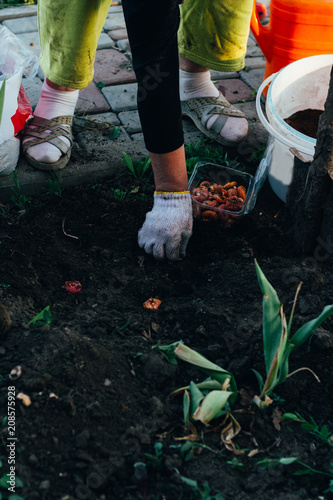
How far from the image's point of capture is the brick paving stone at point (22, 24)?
365 centimetres

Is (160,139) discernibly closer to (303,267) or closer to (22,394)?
(303,267)

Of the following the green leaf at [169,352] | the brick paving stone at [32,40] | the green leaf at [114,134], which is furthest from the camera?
the brick paving stone at [32,40]

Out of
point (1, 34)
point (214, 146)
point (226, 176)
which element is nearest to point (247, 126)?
point (214, 146)

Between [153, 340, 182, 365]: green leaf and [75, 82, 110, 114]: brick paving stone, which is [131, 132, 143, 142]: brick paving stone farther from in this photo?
[153, 340, 182, 365]: green leaf

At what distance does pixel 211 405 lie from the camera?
1193mm

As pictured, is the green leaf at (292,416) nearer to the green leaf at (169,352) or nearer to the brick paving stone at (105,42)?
the green leaf at (169,352)

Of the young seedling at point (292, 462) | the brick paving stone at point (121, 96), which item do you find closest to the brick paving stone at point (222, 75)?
the brick paving stone at point (121, 96)

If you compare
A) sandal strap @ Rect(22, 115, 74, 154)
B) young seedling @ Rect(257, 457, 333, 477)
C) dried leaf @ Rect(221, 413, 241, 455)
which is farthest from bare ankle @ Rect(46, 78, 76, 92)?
young seedling @ Rect(257, 457, 333, 477)

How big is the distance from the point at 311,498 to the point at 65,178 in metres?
1.82

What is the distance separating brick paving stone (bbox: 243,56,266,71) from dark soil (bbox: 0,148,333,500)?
1.67 meters

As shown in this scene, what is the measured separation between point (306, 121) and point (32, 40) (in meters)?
2.15

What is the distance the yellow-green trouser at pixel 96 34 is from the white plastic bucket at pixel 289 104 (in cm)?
36

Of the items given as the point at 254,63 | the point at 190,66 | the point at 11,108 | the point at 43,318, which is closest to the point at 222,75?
the point at 254,63

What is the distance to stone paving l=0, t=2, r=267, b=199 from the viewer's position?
248cm
